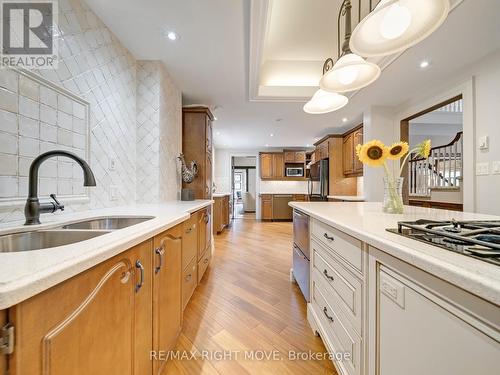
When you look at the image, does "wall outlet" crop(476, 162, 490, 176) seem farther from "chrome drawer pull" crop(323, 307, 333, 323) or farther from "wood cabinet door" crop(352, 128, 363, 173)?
"chrome drawer pull" crop(323, 307, 333, 323)

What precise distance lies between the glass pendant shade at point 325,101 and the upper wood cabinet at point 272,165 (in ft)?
15.8

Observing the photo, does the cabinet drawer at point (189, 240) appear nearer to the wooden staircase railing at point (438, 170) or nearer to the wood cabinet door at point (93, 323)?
the wood cabinet door at point (93, 323)

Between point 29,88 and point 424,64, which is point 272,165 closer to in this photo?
point 424,64

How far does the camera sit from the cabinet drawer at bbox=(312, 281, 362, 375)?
0.87m

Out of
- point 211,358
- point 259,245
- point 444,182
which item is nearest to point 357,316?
point 211,358

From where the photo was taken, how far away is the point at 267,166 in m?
6.55

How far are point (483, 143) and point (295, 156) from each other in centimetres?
457

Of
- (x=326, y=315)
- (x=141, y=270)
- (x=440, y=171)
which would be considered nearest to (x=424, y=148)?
(x=326, y=315)

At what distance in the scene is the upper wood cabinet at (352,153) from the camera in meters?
3.83

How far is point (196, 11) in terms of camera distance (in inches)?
60.6

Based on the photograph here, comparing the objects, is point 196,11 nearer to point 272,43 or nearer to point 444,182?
point 272,43

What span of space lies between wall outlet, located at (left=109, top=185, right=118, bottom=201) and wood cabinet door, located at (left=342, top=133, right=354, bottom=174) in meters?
3.95

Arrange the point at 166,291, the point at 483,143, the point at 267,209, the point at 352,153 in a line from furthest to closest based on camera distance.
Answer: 1. the point at 267,209
2. the point at 352,153
3. the point at 483,143
4. the point at 166,291

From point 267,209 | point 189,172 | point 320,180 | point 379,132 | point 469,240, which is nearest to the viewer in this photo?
point 469,240
